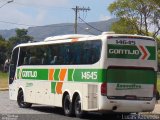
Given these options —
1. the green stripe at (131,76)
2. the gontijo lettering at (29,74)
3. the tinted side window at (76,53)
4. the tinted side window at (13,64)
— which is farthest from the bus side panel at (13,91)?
the green stripe at (131,76)

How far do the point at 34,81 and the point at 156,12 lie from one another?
79.2ft

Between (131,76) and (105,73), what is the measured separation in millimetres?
1051

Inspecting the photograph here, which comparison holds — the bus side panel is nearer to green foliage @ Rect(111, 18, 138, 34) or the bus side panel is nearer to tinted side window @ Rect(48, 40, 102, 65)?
tinted side window @ Rect(48, 40, 102, 65)

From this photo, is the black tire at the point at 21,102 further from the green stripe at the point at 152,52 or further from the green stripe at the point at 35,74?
the green stripe at the point at 152,52

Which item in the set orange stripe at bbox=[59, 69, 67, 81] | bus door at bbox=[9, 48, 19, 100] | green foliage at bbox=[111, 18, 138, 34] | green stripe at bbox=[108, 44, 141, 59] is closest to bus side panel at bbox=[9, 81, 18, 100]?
bus door at bbox=[9, 48, 19, 100]

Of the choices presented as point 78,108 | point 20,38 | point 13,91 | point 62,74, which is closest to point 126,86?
point 78,108

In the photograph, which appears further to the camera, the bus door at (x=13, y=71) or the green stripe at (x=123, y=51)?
the bus door at (x=13, y=71)

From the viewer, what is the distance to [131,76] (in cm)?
1877

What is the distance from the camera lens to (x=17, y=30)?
151250 millimetres

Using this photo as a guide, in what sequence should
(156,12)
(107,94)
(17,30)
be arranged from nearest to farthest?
(107,94), (156,12), (17,30)

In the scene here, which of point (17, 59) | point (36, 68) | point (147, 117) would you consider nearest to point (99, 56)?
point (147, 117)

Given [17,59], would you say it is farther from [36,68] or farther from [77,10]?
[77,10]

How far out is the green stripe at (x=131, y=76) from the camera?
726 inches

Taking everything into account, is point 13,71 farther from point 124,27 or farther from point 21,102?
point 124,27
